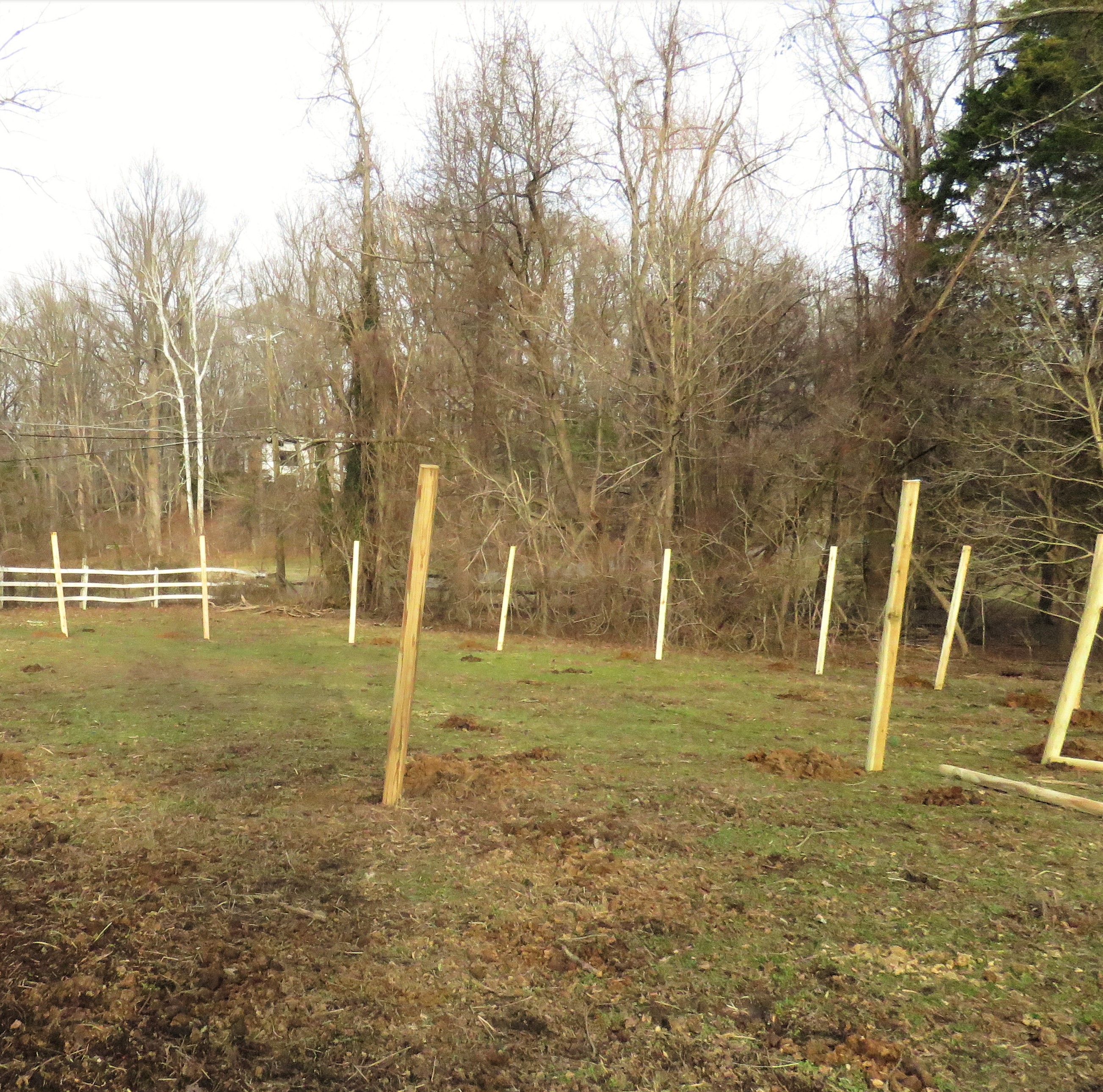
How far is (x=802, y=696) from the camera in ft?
35.1

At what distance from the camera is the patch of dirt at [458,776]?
587cm

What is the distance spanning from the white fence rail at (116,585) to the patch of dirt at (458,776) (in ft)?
48.7

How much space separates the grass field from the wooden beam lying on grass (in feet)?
0.27

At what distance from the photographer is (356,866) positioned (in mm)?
4531

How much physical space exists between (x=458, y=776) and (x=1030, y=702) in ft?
24.8

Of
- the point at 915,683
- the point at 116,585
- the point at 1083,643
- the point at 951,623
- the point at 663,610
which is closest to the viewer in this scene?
the point at 1083,643

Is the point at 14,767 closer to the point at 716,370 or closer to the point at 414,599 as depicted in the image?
the point at 414,599

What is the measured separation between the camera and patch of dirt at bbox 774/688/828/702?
34.4 feet

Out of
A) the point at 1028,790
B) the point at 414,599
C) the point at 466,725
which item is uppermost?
the point at 414,599

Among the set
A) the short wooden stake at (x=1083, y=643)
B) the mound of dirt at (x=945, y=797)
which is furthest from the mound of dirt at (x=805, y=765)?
the short wooden stake at (x=1083, y=643)

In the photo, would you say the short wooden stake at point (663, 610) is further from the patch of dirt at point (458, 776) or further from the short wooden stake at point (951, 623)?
the patch of dirt at point (458, 776)

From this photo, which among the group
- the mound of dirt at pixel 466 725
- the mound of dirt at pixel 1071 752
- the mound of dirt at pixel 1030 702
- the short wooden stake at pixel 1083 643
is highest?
the short wooden stake at pixel 1083 643

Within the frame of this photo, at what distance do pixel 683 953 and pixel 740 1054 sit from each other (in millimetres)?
729

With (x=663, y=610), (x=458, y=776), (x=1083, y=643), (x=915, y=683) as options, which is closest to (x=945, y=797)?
(x=1083, y=643)
